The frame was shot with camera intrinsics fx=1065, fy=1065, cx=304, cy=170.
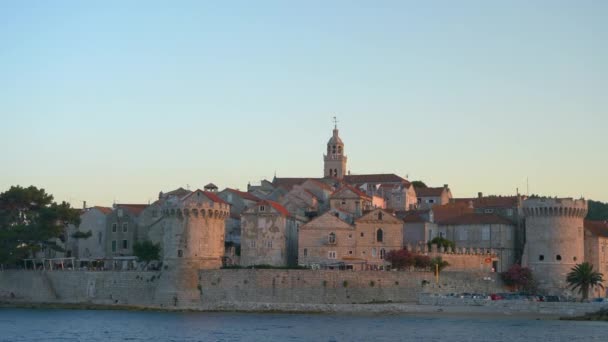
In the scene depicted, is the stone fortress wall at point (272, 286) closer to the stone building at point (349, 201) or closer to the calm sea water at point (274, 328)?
the calm sea water at point (274, 328)

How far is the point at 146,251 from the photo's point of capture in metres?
86.1

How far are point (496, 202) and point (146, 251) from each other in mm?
31082

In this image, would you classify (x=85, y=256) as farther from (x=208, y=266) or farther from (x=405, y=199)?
(x=405, y=199)

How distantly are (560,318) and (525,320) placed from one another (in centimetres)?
249

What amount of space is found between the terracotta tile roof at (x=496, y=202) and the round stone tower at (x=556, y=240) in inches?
358

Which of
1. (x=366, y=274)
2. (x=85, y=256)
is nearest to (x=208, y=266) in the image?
(x=366, y=274)

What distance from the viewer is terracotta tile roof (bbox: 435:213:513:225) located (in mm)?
86625

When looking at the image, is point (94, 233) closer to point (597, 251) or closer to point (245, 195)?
point (245, 195)

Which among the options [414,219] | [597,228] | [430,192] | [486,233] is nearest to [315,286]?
[414,219]

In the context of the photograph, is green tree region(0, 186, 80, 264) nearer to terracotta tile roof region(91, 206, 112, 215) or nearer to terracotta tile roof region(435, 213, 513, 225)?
terracotta tile roof region(91, 206, 112, 215)

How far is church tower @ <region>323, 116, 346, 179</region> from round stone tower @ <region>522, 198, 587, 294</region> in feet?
95.2

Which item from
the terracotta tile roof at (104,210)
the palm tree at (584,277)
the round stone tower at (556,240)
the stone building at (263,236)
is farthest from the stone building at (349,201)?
the terracotta tile roof at (104,210)

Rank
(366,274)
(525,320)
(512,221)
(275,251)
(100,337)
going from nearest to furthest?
(100,337) → (525,320) → (366,274) → (275,251) → (512,221)

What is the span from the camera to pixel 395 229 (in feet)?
269
